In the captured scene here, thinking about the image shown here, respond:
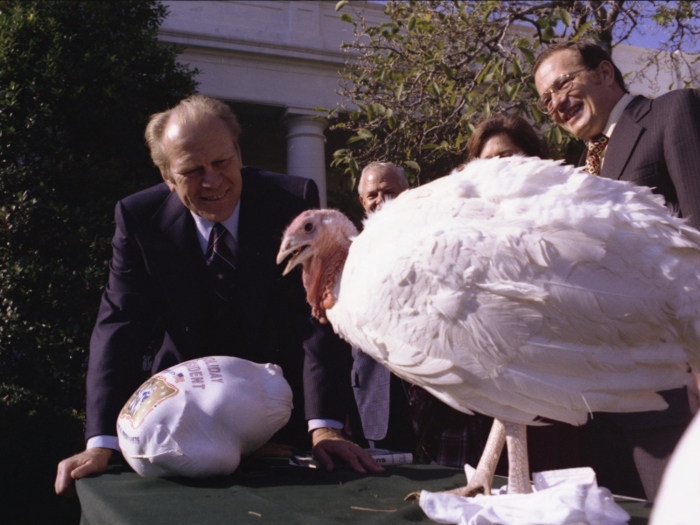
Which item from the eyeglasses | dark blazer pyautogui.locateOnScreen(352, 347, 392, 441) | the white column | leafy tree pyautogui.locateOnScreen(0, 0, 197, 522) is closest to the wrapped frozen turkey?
dark blazer pyautogui.locateOnScreen(352, 347, 392, 441)

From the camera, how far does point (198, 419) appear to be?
5.44 feet

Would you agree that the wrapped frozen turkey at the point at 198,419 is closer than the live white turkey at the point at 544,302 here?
No

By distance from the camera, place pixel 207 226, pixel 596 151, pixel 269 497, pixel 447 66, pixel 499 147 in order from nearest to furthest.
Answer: pixel 269 497
pixel 596 151
pixel 207 226
pixel 499 147
pixel 447 66

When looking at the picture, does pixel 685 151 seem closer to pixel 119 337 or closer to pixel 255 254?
pixel 255 254

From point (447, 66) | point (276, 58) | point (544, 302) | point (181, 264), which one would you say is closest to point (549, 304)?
point (544, 302)

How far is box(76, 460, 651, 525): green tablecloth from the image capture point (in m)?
1.41

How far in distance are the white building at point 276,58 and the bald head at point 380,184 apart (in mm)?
3960

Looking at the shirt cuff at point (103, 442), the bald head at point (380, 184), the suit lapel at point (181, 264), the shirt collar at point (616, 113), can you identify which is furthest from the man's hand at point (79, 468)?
the shirt collar at point (616, 113)

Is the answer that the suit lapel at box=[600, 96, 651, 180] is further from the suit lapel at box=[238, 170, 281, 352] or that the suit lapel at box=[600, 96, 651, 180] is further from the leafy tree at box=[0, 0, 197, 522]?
the leafy tree at box=[0, 0, 197, 522]

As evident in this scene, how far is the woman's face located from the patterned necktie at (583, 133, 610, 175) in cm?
49

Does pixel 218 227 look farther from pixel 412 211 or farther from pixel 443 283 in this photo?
pixel 443 283

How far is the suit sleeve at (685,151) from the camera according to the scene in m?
1.82

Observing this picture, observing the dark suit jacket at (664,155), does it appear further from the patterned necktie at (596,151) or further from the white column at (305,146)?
the white column at (305,146)

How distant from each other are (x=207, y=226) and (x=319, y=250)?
939mm
